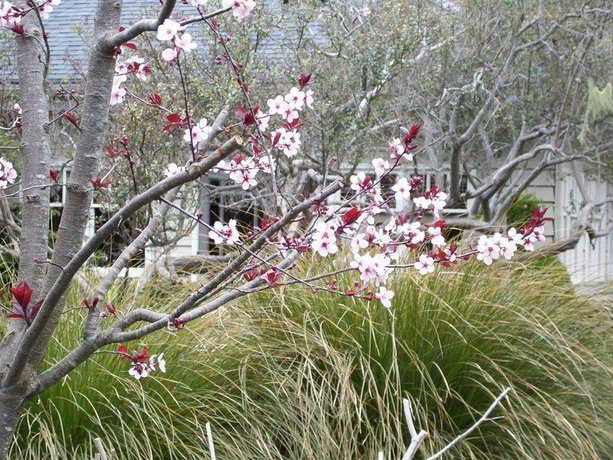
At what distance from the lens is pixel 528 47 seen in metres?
8.60

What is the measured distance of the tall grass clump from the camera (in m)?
3.50

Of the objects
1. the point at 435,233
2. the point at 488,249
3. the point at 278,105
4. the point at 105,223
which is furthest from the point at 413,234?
the point at 105,223

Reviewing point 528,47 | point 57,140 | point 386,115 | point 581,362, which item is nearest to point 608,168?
point 528,47

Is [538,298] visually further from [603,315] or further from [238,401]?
[238,401]

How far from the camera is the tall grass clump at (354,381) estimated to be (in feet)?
11.5

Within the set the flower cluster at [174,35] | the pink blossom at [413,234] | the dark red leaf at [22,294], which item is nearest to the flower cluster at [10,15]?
the flower cluster at [174,35]

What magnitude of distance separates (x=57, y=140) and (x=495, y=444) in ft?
17.1

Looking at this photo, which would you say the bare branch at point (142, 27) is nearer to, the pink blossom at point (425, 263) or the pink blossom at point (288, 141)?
the pink blossom at point (288, 141)

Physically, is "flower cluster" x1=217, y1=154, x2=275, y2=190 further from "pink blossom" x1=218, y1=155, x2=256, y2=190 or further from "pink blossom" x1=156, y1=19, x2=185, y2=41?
"pink blossom" x1=156, y1=19, x2=185, y2=41

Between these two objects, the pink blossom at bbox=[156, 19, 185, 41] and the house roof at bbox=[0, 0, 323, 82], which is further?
the house roof at bbox=[0, 0, 323, 82]

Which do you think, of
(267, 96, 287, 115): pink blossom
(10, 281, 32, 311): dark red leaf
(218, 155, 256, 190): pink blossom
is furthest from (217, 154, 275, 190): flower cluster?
(10, 281, 32, 311): dark red leaf

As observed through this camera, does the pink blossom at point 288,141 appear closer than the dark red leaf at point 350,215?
No

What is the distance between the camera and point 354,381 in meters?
3.88

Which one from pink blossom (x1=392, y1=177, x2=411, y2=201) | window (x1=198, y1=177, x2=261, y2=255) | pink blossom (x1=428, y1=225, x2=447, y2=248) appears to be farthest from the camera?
window (x1=198, y1=177, x2=261, y2=255)
